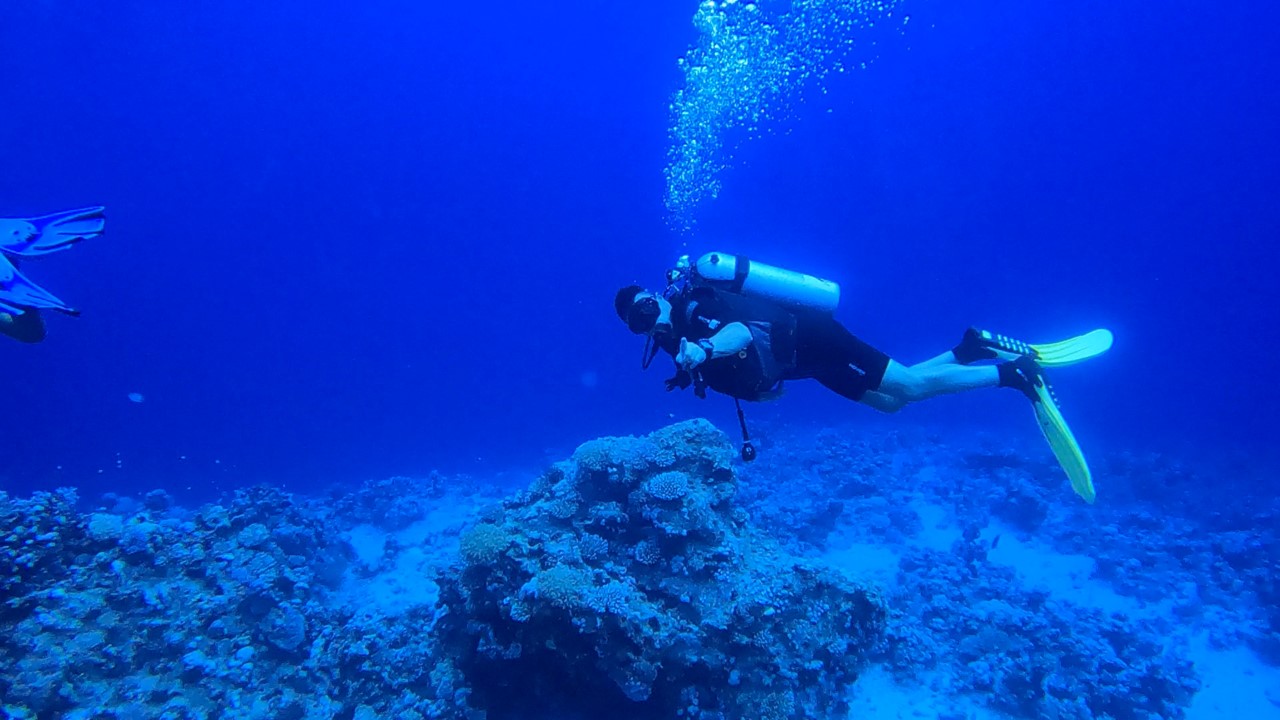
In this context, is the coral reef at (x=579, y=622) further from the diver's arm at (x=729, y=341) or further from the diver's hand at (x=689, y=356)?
the diver's hand at (x=689, y=356)

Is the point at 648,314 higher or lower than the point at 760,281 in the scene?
lower

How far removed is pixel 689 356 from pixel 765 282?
5.70 ft

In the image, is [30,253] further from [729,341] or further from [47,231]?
[729,341]

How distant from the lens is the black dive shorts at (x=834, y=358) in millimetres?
5719

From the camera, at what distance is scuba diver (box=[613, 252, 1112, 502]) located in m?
4.96

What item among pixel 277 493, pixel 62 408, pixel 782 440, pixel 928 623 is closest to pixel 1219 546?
pixel 928 623

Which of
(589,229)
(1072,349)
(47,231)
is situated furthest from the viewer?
(589,229)

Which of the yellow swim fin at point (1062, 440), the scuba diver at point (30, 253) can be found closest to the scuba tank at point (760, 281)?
the yellow swim fin at point (1062, 440)

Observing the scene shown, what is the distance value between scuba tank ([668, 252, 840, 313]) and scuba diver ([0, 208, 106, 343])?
4.80 m

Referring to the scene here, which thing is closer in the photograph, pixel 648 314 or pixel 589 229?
→ pixel 648 314

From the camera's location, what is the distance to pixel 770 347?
17.7 ft

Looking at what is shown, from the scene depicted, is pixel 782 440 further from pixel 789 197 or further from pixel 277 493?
pixel 789 197

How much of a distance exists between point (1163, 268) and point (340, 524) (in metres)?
Answer: 134

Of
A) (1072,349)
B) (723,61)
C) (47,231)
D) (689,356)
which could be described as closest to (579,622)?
(689,356)
